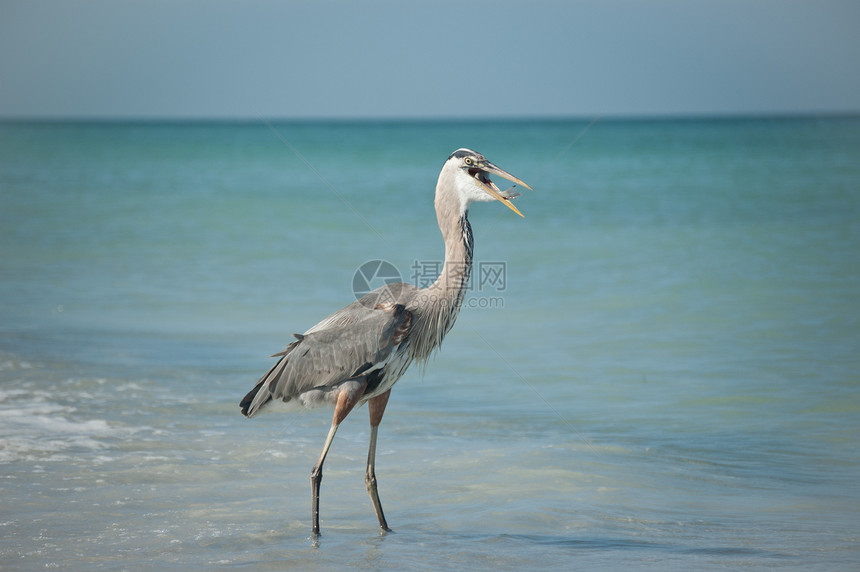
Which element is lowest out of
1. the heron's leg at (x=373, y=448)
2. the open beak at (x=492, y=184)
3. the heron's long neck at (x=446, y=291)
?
the heron's leg at (x=373, y=448)

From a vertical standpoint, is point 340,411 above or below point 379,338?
below

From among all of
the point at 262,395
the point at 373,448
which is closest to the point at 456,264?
the point at 373,448

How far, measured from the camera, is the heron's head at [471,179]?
4961 millimetres

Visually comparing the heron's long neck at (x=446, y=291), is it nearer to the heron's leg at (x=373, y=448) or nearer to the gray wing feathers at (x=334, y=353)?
the gray wing feathers at (x=334, y=353)

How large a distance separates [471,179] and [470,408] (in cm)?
284

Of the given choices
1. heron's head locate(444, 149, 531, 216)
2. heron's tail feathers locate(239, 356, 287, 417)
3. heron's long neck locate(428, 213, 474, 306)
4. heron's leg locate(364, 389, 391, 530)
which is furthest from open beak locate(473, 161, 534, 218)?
heron's tail feathers locate(239, 356, 287, 417)

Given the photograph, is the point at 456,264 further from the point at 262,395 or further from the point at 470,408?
the point at 470,408

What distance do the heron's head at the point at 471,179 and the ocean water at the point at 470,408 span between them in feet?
6.11

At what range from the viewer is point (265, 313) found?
36.1ft

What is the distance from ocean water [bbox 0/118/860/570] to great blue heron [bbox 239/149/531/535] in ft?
2.22

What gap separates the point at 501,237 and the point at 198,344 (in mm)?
9208

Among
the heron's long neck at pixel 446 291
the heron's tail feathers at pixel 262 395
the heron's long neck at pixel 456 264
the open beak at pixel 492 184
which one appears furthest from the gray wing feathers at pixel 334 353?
the open beak at pixel 492 184

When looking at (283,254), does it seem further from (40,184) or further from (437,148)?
(437,148)

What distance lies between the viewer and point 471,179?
4.99 metres
